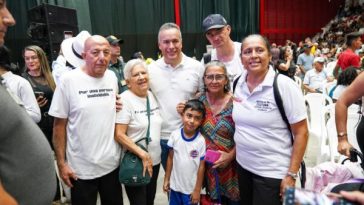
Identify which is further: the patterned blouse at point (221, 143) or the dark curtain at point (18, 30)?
the dark curtain at point (18, 30)

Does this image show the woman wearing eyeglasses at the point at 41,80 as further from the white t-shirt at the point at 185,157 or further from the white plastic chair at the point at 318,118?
the white plastic chair at the point at 318,118

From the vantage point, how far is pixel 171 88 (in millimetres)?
1984

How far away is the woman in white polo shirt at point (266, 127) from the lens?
4.93 ft

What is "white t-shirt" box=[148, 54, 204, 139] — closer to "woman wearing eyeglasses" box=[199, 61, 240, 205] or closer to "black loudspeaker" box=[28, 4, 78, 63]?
"woman wearing eyeglasses" box=[199, 61, 240, 205]

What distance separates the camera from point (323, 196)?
0.69m

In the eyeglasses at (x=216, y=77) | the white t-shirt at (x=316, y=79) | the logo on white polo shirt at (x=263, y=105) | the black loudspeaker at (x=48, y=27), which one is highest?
the black loudspeaker at (x=48, y=27)

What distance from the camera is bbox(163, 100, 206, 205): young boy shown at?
187cm

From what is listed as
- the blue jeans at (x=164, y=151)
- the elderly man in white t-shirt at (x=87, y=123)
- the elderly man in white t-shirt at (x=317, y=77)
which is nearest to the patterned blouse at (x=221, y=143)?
the blue jeans at (x=164, y=151)

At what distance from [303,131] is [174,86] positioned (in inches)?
32.4

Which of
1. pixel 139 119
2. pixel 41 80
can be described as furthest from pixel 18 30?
pixel 139 119

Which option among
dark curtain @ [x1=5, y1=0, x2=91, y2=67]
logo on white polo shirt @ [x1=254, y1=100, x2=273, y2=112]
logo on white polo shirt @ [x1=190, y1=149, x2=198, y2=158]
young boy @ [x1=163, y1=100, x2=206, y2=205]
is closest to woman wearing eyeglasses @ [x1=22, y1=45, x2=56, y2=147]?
young boy @ [x1=163, y1=100, x2=206, y2=205]

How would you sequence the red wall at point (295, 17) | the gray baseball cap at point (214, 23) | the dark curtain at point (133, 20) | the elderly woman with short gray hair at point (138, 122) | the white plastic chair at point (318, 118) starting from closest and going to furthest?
the elderly woman with short gray hair at point (138, 122) → the gray baseball cap at point (214, 23) → the white plastic chair at point (318, 118) → the dark curtain at point (133, 20) → the red wall at point (295, 17)

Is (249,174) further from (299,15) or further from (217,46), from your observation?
(299,15)

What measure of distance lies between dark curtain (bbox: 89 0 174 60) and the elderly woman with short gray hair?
765 centimetres
